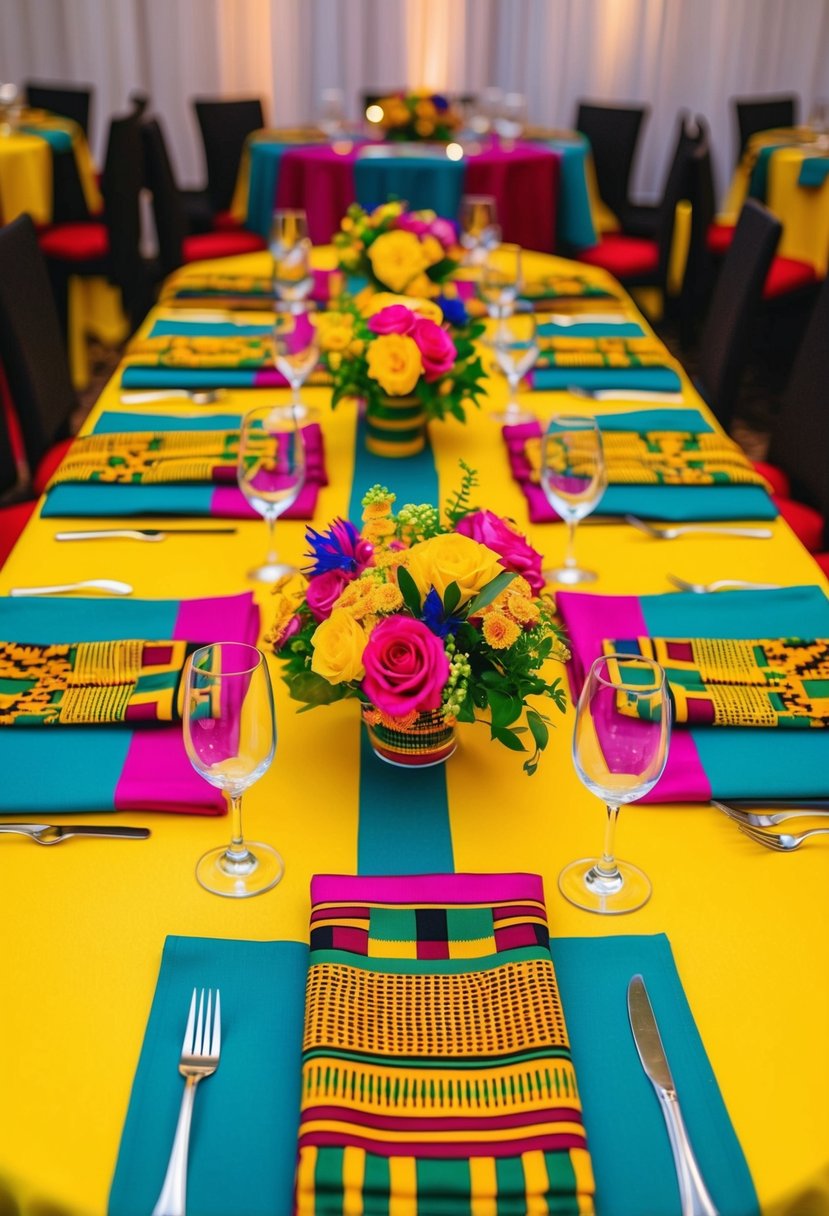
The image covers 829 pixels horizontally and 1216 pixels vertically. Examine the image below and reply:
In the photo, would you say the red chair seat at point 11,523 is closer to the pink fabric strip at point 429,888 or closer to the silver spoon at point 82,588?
the silver spoon at point 82,588

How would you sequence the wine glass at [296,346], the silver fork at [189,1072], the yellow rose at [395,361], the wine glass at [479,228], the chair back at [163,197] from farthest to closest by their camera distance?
the chair back at [163,197] → the wine glass at [479,228] → the wine glass at [296,346] → the yellow rose at [395,361] → the silver fork at [189,1072]

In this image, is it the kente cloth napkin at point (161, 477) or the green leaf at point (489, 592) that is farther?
the kente cloth napkin at point (161, 477)

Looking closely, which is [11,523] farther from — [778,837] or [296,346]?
[778,837]

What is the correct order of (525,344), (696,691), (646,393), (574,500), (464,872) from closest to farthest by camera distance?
(464,872) < (696,691) < (574,500) < (525,344) < (646,393)

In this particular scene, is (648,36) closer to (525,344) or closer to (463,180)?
(463,180)

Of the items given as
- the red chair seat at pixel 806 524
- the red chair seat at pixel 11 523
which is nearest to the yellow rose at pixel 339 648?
the red chair seat at pixel 11 523

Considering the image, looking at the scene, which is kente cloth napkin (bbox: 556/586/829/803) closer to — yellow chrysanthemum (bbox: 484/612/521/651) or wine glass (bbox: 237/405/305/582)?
yellow chrysanthemum (bbox: 484/612/521/651)

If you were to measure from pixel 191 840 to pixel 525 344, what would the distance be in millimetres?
1302

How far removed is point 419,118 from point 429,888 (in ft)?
15.8

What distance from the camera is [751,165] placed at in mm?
5391

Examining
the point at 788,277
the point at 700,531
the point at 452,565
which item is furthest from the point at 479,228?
the point at 788,277

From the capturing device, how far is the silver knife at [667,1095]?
0.84 m

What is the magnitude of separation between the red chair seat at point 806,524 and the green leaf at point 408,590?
1.37 metres

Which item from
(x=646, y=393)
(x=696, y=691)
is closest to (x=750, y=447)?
(x=646, y=393)
